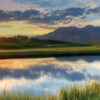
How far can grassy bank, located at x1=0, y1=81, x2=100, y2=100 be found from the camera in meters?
7.52

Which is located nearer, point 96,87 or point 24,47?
point 96,87

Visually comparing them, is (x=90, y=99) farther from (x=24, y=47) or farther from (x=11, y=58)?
(x=24, y=47)

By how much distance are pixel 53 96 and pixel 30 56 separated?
4294 cm

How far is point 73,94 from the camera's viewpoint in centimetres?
848

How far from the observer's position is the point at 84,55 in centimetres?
5384

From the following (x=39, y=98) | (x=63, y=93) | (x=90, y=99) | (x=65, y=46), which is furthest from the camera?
(x=65, y=46)

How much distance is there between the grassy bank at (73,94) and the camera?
24.7ft

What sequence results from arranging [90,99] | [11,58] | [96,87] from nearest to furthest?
[90,99] < [96,87] < [11,58]

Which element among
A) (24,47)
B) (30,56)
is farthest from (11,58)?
(24,47)

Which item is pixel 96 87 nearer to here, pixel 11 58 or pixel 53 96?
pixel 53 96

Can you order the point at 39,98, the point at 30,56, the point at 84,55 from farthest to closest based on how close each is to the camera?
1. the point at 84,55
2. the point at 30,56
3. the point at 39,98

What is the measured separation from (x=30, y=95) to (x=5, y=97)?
1132mm

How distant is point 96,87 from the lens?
949 centimetres

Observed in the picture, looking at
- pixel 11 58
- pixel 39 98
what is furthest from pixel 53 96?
pixel 11 58
